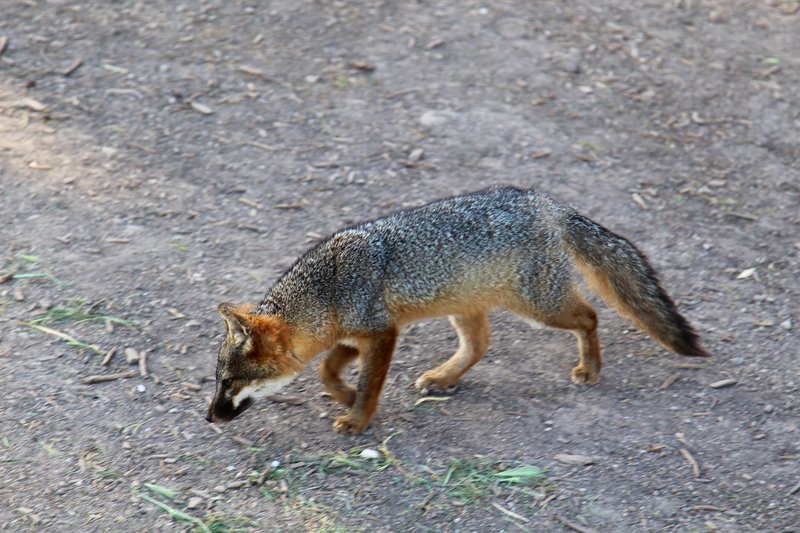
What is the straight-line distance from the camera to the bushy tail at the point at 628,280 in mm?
5797

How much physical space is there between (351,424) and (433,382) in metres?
0.68

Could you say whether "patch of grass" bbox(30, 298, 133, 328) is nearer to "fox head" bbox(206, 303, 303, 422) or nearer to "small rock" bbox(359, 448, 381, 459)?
"fox head" bbox(206, 303, 303, 422)

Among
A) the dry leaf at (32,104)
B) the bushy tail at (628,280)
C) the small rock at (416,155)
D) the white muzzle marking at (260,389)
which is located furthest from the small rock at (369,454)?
the dry leaf at (32,104)

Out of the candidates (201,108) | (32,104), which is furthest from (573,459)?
(32,104)

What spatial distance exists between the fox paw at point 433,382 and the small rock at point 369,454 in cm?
68

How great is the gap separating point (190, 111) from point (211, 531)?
4861 millimetres

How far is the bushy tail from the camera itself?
5.80 meters

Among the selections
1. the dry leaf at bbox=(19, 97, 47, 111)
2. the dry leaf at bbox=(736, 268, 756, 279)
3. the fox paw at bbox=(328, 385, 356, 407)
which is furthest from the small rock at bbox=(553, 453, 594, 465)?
the dry leaf at bbox=(19, 97, 47, 111)

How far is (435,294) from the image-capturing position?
18.7 feet

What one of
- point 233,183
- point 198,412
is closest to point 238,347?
point 198,412

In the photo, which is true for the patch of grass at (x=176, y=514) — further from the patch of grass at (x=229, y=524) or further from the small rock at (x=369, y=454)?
the small rock at (x=369, y=454)

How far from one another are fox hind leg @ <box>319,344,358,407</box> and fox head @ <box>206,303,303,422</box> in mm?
355

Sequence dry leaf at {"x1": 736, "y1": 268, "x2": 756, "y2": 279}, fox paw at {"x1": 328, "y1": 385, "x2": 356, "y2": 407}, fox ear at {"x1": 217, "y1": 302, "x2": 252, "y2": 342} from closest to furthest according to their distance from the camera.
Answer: fox ear at {"x1": 217, "y1": 302, "x2": 252, "y2": 342}
fox paw at {"x1": 328, "y1": 385, "x2": 356, "y2": 407}
dry leaf at {"x1": 736, "y1": 268, "x2": 756, "y2": 279}

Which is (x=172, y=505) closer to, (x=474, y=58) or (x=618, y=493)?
(x=618, y=493)
